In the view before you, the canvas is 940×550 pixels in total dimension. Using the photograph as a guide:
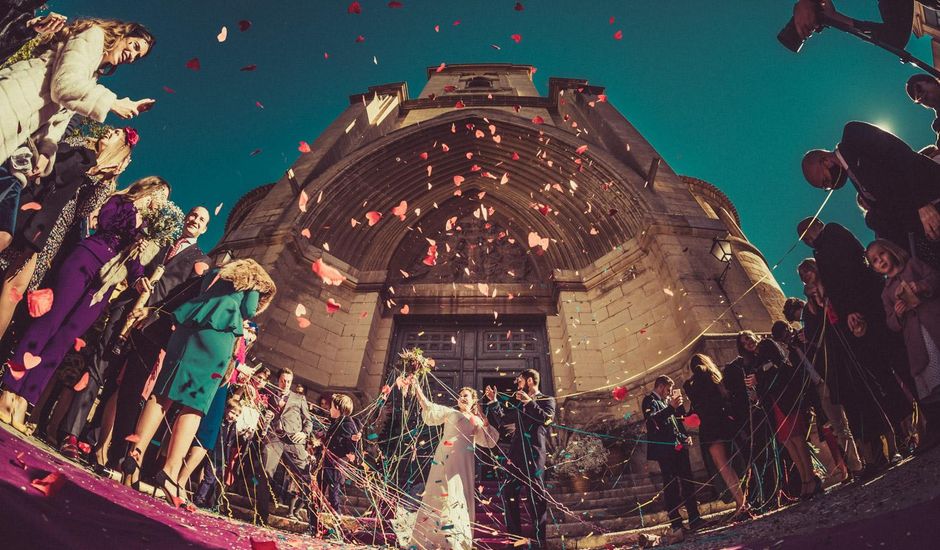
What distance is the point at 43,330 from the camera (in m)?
2.61

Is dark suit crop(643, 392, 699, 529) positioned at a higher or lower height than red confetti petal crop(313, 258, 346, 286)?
lower

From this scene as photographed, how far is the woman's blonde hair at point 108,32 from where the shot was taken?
2.49 metres

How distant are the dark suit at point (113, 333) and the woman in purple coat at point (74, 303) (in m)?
0.12

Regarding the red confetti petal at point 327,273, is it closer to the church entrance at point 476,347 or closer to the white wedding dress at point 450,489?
the church entrance at point 476,347

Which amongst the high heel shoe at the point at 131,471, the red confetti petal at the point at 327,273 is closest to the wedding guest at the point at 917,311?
the high heel shoe at the point at 131,471

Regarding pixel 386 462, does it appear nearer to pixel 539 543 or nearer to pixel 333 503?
pixel 333 503

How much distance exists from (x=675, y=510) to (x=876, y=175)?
2789 millimetres

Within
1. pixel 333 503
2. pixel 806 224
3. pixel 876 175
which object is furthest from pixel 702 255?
pixel 333 503

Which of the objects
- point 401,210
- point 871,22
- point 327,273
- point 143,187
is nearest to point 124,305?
point 143,187

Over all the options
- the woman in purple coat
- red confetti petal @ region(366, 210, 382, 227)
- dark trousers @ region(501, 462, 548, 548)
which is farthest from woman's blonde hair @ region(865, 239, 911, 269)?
red confetti petal @ region(366, 210, 382, 227)

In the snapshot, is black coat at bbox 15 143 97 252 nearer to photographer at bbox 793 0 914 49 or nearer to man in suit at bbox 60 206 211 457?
man in suit at bbox 60 206 211 457

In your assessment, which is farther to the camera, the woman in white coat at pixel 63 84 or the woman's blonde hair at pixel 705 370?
the woman's blonde hair at pixel 705 370

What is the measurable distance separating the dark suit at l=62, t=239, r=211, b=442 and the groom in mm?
3008

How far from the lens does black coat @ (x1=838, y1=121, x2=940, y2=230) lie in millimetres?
2402
